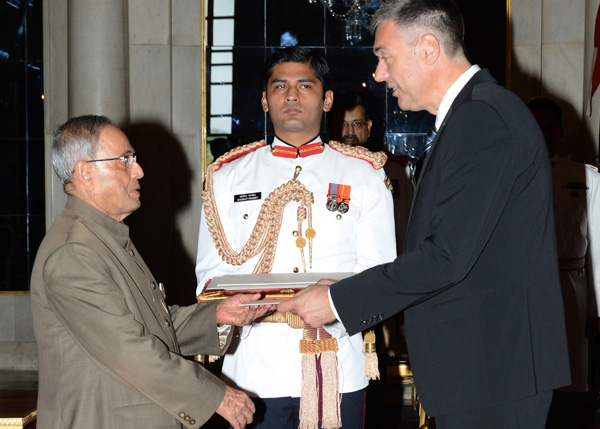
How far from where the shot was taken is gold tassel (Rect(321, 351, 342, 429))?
8.41 ft

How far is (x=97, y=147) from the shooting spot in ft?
7.24

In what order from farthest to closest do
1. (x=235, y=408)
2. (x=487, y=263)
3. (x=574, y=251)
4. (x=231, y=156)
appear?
(x=574, y=251), (x=231, y=156), (x=235, y=408), (x=487, y=263)

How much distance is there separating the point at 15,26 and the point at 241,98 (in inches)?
74.4

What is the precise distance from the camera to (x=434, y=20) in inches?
81.4

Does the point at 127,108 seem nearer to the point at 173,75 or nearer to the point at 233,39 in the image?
the point at 173,75

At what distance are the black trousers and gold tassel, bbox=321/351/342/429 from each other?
719 millimetres

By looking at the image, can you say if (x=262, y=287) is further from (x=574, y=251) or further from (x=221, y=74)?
(x=221, y=74)

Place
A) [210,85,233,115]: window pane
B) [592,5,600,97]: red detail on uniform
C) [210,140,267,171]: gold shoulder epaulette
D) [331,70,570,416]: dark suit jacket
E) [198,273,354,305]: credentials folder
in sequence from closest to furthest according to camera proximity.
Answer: [331,70,570,416]: dark suit jacket < [198,273,354,305]: credentials folder < [210,140,267,171]: gold shoulder epaulette < [592,5,600,97]: red detail on uniform < [210,85,233,115]: window pane

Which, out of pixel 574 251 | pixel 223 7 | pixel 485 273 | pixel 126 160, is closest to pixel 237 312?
pixel 126 160

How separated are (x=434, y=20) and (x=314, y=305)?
0.89 metres

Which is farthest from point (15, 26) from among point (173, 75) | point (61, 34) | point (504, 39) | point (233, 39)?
point (504, 39)

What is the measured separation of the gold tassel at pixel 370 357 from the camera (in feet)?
8.60

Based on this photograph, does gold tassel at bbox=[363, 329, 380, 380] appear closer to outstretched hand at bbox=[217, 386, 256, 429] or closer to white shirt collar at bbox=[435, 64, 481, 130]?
outstretched hand at bbox=[217, 386, 256, 429]

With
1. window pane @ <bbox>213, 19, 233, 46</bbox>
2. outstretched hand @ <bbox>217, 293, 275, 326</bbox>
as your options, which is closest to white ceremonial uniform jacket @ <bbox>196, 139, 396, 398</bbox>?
outstretched hand @ <bbox>217, 293, 275, 326</bbox>
